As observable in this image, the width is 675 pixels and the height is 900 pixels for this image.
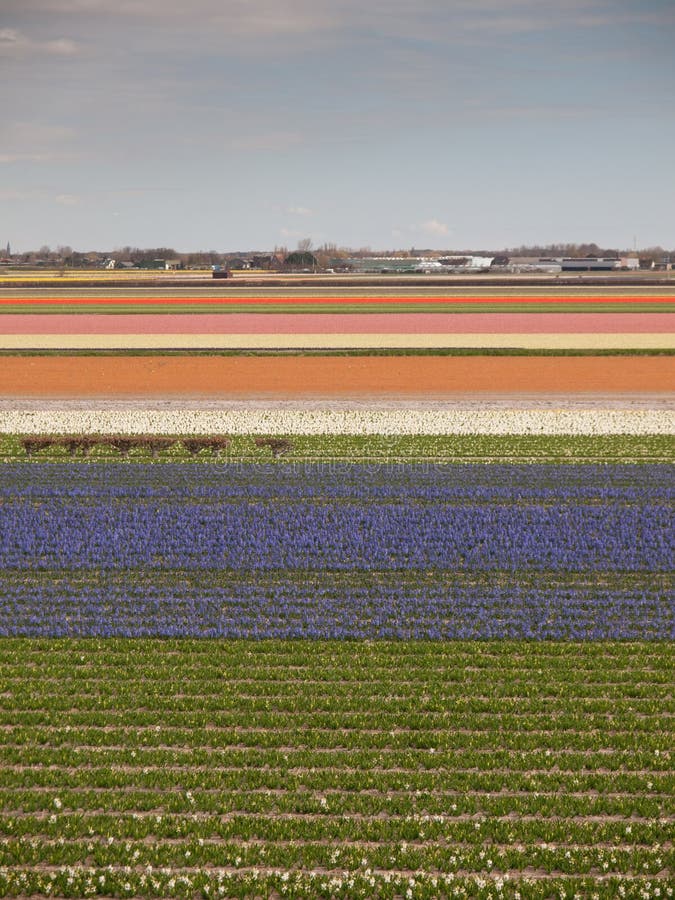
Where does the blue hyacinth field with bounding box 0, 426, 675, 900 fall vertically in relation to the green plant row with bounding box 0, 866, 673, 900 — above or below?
above

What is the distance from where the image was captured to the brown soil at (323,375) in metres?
52.7

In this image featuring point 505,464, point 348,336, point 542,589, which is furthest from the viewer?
point 348,336

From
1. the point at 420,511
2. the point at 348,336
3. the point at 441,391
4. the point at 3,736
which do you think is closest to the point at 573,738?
the point at 3,736

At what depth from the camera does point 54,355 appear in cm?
6725

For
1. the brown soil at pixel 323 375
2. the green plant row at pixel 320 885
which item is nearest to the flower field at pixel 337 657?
the green plant row at pixel 320 885

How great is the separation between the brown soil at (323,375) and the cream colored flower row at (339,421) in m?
5.56

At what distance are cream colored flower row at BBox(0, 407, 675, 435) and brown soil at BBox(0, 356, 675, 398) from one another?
5562 millimetres

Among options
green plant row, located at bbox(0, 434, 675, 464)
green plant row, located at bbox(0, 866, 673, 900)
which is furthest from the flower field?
green plant row, located at bbox(0, 434, 675, 464)

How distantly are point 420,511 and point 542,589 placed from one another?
6472 millimetres

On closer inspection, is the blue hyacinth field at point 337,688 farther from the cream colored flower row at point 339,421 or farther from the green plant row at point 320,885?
the cream colored flower row at point 339,421

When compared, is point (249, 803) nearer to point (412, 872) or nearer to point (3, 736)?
point (412, 872)

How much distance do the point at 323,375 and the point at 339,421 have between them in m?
14.4

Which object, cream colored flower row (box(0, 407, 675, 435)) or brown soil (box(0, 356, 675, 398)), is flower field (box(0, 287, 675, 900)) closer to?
cream colored flower row (box(0, 407, 675, 435))

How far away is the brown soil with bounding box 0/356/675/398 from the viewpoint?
173 feet
